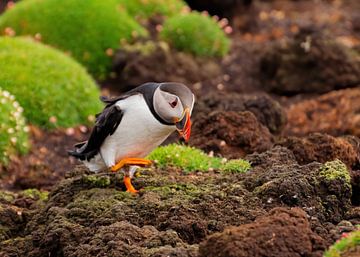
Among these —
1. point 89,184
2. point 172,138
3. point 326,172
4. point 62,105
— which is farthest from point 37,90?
point 326,172

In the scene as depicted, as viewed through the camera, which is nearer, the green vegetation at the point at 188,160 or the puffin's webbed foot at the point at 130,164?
the puffin's webbed foot at the point at 130,164

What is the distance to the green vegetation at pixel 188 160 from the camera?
26.8 feet

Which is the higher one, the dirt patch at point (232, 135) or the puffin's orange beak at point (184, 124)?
the puffin's orange beak at point (184, 124)

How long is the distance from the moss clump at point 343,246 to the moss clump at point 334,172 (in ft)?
4.97

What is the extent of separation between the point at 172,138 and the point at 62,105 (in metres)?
2.00

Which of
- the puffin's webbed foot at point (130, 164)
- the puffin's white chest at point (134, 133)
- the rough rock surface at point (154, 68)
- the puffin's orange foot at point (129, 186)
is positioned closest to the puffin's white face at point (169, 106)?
the puffin's white chest at point (134, 133)

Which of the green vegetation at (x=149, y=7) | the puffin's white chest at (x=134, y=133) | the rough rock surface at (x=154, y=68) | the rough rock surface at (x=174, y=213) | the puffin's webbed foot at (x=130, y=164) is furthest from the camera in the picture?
the green vegetation at (x=149, y=7)

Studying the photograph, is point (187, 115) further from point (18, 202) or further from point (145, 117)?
point (18, 202)

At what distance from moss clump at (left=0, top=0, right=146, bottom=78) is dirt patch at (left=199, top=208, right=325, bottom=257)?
370 inches

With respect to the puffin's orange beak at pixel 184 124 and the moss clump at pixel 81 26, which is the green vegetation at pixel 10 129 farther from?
the puffin's orange beak at pixel 184 124

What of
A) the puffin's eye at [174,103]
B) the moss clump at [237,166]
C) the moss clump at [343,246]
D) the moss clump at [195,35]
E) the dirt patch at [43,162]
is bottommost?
the dirt patch at [43,162]

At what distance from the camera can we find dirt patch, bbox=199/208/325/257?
5.00 m

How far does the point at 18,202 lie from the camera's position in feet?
26.8

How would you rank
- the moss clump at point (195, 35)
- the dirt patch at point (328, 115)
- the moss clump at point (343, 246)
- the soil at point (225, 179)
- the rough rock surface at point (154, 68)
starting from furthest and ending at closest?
the moss clump at point (195, 35), the rough rock surface at point (154, 68), the dirt patch at point (328, 115), the soil at point (225, 179), the moss clump at point (343, 246)
